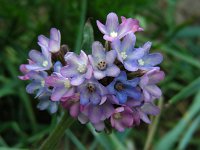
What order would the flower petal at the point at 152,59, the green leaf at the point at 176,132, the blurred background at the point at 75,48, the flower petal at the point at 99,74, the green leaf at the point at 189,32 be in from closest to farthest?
1. the flower petal at the point at 99,74
2. the flower petal at the point at 152,59
3. the green leaf at the point at 176,132
4. the blurred background at the point at 75,48
5. the green leaf at the point at 189,32

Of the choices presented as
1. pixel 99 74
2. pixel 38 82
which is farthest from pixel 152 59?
pixel 38 82

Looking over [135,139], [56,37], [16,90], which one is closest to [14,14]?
[16,90]

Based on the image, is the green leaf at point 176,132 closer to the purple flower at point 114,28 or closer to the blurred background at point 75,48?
the blurred background at point 75,48

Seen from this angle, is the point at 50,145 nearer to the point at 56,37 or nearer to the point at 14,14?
the point at 56,37

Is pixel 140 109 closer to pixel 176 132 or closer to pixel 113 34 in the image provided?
pixel 113 34

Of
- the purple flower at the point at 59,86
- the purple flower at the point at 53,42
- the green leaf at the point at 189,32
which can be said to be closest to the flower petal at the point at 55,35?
the purple flower at the point at 53,42
